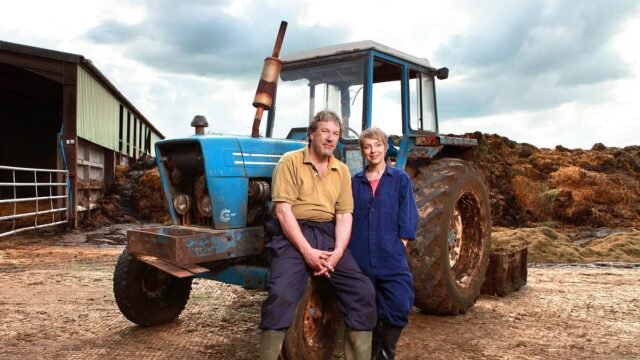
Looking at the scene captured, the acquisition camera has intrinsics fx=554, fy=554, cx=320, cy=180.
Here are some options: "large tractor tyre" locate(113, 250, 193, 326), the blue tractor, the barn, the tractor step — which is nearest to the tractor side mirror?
the blue tractor

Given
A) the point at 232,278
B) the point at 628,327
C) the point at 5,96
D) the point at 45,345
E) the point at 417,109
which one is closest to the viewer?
the point at 232,278

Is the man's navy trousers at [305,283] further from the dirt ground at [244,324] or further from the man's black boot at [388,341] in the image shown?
the dirt ground at [244,324]

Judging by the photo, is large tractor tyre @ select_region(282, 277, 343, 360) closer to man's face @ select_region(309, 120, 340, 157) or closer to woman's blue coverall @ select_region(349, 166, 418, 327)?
woman's blue coverall @ select_region(349, 166, 418, 327)

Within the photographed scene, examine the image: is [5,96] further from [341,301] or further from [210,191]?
[341,301]

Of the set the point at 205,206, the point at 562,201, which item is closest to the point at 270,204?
the point at 205,206

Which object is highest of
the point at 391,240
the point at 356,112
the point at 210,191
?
the point at 356,112

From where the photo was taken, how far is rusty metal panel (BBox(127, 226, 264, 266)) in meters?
3.51

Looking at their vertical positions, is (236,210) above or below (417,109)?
below

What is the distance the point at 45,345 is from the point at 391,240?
8.87 ft

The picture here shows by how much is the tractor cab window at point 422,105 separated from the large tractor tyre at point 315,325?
2.59 metres

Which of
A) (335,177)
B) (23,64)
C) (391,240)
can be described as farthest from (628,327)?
(23,64)

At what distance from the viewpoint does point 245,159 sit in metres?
4.07

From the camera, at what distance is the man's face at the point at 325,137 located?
11.0ft

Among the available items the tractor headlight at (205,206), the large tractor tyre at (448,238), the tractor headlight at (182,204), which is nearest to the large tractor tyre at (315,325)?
the tractor headlight at (205,206)
